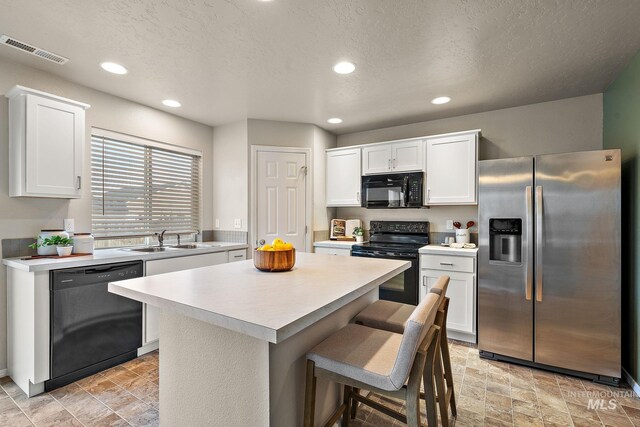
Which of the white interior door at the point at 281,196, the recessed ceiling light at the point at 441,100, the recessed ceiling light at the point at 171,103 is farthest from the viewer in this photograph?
the white interior door at the point at 281,196

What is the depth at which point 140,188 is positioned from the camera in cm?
343

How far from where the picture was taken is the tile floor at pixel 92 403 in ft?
6.22

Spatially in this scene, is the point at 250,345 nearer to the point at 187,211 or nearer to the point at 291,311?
the point at 291,311

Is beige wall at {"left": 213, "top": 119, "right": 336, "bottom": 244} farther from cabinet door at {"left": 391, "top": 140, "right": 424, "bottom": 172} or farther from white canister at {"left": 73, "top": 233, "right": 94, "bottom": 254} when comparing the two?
white canister at {"left": 73, "top": 233, "right": 94, "bottom": 254}

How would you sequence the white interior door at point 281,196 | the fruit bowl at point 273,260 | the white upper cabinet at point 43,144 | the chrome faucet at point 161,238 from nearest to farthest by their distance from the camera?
1. the fruit bowl at point 273,260
2. the white upper cabinet at point 43,144
3. the chrome faucet at point 161,238
4. the white interior door at point 281,196

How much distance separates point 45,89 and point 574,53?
13.8 ft

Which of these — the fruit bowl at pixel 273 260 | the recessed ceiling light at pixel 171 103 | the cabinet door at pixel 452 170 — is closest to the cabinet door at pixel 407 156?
the cabinet door at pixel 452 170

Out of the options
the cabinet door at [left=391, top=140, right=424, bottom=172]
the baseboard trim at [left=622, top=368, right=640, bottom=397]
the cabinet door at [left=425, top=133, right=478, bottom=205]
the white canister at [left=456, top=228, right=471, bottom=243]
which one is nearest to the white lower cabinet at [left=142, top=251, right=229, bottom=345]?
the cabinet door at [left=391, top=140, right=424, bottom=172]

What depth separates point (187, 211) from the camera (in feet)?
13.0

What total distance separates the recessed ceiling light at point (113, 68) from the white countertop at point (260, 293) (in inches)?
74.0

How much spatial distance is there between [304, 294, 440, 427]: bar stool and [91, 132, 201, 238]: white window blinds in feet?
9.28

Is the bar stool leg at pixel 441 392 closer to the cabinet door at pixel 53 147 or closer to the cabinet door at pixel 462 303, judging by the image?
the cabinet door at pixel 462 303

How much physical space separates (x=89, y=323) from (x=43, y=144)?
145 cm

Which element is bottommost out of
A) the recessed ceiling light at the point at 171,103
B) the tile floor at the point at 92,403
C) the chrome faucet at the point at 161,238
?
the tile floor at the point at 92,403
